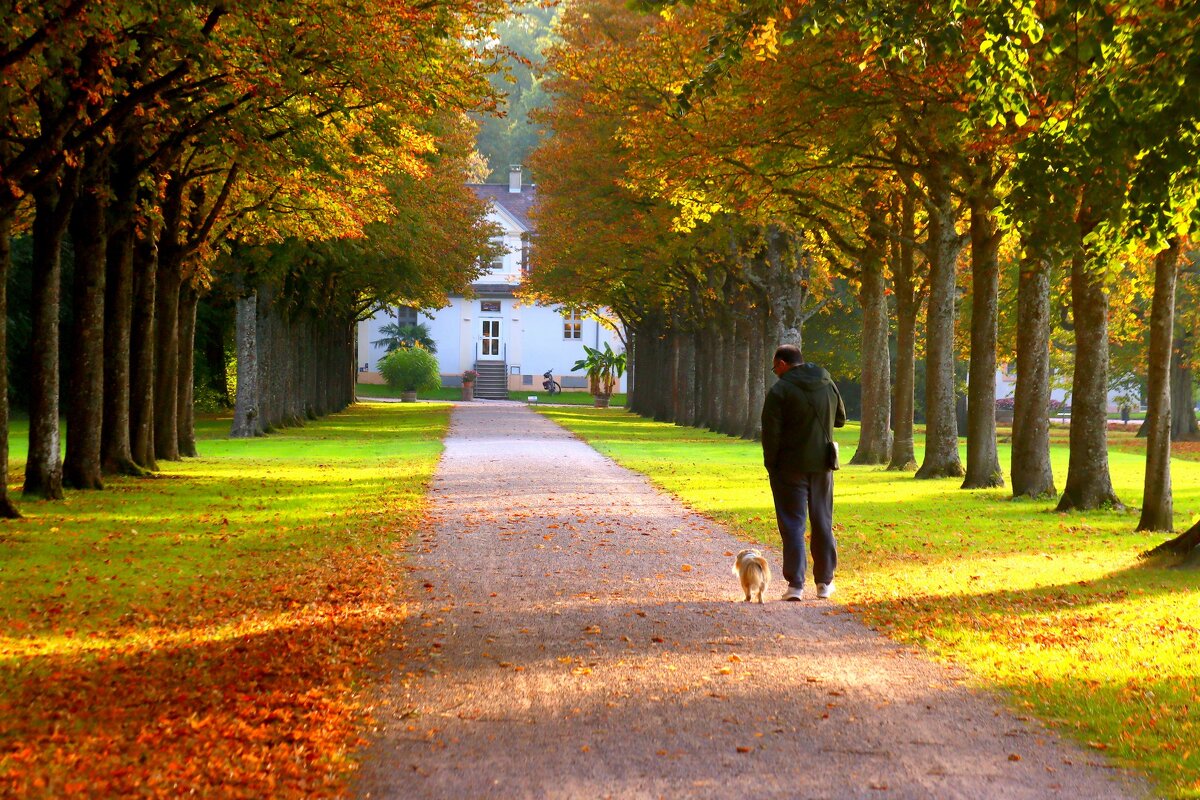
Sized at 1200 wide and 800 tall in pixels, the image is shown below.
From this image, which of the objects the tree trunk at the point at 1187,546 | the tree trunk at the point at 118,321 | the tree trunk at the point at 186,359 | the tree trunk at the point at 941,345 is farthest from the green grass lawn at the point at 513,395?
the tree trunk at the point at 1187,546

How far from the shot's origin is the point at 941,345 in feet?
74.9

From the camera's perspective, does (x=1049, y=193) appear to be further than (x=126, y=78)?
No

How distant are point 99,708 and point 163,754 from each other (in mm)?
1021

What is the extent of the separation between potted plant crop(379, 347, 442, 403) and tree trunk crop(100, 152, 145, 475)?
50.8 m

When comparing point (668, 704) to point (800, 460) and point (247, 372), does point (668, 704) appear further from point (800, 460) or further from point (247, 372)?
point (247, 372)

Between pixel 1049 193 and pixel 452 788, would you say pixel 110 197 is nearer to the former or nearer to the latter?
pixel 1049 193

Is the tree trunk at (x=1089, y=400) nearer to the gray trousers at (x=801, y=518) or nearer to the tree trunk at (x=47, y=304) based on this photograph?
the gray trousers at (x=801, y=518)

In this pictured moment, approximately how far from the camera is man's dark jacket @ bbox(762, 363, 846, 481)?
989cm

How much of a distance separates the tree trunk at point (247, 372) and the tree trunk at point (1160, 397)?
2203 centimetres

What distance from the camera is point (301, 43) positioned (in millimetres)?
16359

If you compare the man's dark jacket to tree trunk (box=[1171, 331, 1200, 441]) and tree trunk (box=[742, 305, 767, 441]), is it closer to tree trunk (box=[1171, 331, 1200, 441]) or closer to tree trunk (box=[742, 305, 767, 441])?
tree trunk (box=[742, 305, 767, 441])

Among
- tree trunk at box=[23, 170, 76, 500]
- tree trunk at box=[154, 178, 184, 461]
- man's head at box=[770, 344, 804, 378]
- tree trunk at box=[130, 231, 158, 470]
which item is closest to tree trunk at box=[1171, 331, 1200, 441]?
tree trunk at box=[154, 178, 184, 461]

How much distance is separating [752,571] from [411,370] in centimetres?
6381

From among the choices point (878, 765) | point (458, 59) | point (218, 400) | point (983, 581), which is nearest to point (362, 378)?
point (218, 400)
